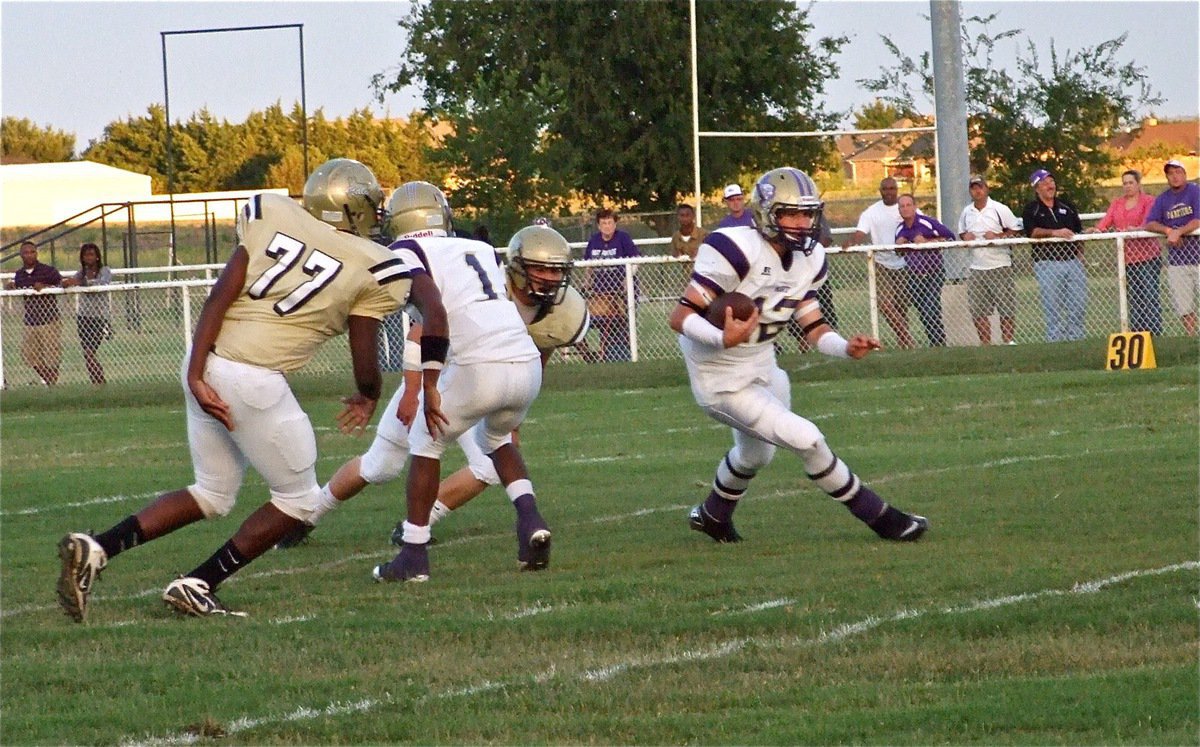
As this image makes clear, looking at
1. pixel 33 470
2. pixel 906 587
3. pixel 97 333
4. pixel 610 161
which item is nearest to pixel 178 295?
pixel 97 333

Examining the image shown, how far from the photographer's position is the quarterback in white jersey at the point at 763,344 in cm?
831

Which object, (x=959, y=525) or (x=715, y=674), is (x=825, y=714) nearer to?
(x=715, y=674)

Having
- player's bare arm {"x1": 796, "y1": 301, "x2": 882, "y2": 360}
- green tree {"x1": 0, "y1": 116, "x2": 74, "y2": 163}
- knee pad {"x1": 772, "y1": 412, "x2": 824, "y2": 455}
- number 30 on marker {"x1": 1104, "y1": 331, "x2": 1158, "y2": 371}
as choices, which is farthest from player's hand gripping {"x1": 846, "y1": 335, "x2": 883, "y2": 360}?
green tree {"x1": 0, "y1": 116, "x2": 74, "y2": 163}

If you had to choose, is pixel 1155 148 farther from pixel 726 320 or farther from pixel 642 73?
pixel 726 320

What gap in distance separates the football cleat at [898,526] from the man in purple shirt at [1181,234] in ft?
30.8

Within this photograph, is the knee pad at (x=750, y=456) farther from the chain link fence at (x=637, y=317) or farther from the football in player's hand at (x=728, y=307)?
the chain link fence at (x=637, y=317)

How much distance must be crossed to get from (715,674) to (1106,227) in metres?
13.4

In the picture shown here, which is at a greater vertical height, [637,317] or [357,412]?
[637,317]

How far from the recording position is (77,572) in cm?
695

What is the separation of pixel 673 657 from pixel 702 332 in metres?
2.53

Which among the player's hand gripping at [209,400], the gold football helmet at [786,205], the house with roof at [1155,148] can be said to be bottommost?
the player's hand gripping at [209,400]

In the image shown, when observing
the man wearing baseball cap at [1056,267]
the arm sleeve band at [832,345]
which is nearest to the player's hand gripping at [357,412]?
the arm sleeve band at [832,345]

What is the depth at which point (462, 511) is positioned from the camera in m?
10.3

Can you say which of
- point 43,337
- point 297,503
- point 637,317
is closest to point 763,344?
point 297,503
